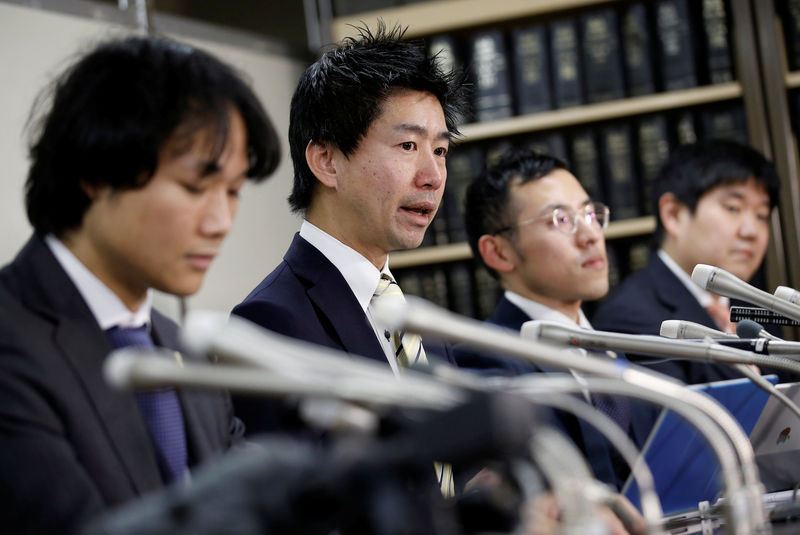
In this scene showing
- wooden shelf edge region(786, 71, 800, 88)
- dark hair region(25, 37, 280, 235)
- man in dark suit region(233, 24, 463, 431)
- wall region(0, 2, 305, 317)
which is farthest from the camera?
wooden shelf edge region(786, 71, 800, 88)

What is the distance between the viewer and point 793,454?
1758mm

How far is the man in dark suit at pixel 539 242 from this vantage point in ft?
7.83

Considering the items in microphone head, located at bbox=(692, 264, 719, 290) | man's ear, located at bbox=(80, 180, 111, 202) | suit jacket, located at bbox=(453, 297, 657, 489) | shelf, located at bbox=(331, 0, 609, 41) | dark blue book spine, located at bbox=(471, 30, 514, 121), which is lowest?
suit jacket, located at bbox=(453, 297, 657, 489)

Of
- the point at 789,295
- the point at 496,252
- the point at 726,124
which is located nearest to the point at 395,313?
the point at 789,295

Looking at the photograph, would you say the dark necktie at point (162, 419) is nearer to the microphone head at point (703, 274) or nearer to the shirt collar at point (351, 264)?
the shirt collar at point (351, 264)

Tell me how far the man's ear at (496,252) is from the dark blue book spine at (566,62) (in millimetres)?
897

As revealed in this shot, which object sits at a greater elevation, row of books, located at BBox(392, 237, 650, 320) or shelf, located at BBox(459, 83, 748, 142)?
shelf, located at BBox(459, 83, 748, 142)

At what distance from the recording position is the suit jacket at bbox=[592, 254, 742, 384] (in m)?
2.54

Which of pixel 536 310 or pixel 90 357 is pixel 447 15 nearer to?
pixel 536 310

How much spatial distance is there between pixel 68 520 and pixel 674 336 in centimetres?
92

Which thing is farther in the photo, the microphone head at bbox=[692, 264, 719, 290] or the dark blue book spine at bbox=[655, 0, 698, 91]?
the dark blue book spine at bbox=[655, 0, 698, 91]

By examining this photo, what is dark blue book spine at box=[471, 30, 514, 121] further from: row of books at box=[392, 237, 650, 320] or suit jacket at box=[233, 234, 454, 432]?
suit jacket at box=[233, 234, 454, 432]

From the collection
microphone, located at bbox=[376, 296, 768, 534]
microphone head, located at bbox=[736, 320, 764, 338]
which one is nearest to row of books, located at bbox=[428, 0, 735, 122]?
microphone head, located at bbox=[736, 320, 764, 338]

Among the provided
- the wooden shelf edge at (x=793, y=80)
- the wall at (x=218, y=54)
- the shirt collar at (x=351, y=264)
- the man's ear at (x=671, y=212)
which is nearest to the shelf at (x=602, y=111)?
the wooden shelf edge at (x=793, y=80)
